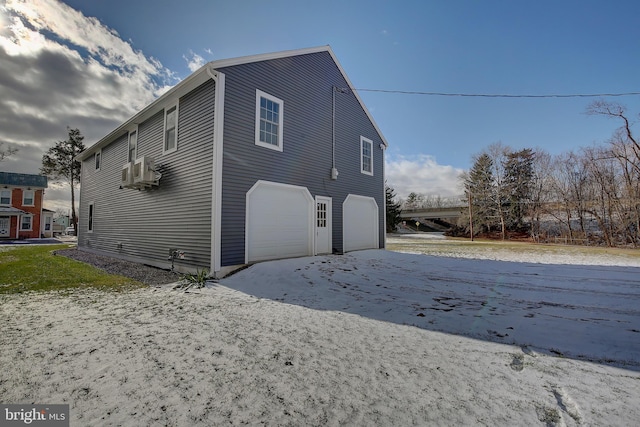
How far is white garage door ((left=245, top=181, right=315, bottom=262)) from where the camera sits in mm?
7395

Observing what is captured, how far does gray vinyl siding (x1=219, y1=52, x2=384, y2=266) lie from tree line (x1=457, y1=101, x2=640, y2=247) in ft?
61.3

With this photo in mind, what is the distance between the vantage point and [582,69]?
32.2ft

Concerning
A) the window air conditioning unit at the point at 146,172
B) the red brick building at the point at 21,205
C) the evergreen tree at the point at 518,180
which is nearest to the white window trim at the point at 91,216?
the window air conditioning unit at the point at 146,172

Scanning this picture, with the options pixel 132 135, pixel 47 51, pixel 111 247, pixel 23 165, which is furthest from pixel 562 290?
pixel 23 165

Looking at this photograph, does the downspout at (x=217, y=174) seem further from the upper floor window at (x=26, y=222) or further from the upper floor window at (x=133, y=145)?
the upper floor window at (x=26, y=222)

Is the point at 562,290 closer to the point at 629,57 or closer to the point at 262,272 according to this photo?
the point at 262,272

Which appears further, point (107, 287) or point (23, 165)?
point (23, 165)

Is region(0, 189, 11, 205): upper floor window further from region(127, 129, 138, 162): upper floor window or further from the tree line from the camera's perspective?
the tree line

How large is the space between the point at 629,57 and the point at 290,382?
15.2m

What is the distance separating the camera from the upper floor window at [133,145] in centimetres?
1037

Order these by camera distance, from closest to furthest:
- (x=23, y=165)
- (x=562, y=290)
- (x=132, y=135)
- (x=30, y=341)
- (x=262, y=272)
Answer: (x=30, y=341), (x=562, y=290), (x=262, y=272), (x=132, y=135), (x=23, y=165)

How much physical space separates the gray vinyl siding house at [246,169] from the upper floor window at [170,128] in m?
0.04

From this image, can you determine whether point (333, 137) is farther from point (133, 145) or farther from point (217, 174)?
point (133, 145)

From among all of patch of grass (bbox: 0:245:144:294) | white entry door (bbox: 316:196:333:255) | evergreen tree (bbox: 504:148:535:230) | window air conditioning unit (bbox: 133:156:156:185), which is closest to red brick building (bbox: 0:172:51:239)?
patch of grass (bbox: 0:245:144:294)
